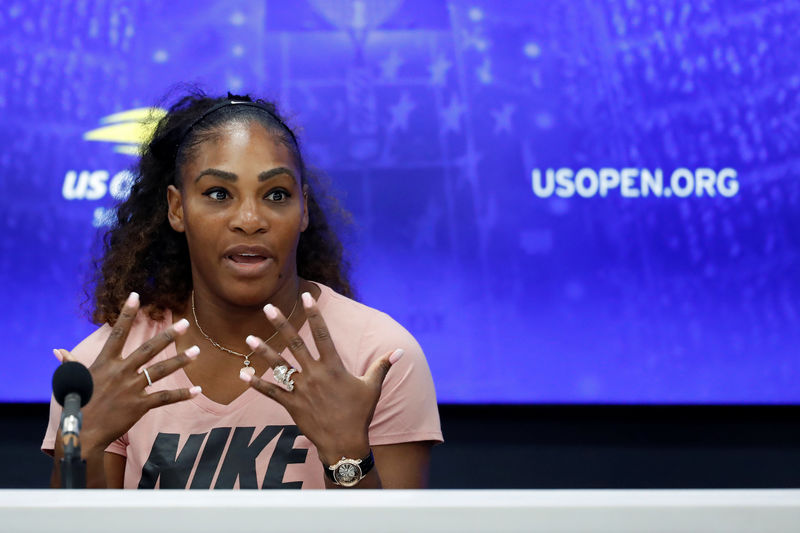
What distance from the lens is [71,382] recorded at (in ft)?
2.77

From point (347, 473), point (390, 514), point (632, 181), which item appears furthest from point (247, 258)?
point (632, 181)

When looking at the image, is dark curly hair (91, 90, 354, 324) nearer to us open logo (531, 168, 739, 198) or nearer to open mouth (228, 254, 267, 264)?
open mouth (228, 254, 267, 264)

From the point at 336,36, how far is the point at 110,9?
2.71 feet

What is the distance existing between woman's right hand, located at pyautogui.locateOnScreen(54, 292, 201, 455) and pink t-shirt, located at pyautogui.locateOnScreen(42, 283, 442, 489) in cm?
22

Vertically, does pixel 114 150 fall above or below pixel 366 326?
above

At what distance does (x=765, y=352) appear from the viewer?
115 inches

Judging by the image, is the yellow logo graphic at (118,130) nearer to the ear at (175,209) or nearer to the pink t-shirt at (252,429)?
the ear at (175,209)

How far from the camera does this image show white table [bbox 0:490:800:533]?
1.97 ft

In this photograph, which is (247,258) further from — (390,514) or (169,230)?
(390,514)

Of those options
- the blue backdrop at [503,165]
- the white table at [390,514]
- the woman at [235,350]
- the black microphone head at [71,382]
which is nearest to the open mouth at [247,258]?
the woman at [235,350]

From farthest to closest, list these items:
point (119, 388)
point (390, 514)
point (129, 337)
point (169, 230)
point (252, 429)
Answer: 1. point (169, 230)
2. point (129, 337)
3. point (252, 429)
4. point (119, 388)
5. point (390, 514)

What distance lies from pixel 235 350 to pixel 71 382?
2.56 ft

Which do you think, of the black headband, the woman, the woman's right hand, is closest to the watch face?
the woman

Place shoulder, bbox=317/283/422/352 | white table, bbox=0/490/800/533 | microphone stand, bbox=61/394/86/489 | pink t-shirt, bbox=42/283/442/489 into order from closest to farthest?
1. white table, bbox=0/490/800/533
2. microphone stand, bbox=61/394/86/489
3. pink t-shirt, bbox=42/283/442/489
4. shoulder, bbox=317/283/422/352
